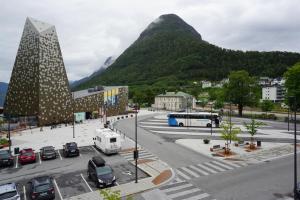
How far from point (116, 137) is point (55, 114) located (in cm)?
4100

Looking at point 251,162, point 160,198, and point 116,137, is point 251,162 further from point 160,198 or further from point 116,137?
point 116,137

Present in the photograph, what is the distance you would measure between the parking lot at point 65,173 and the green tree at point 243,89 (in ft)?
181

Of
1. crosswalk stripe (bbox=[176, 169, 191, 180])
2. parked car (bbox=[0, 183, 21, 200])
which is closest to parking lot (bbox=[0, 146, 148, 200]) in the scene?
parked car (bbox=[0, 183, 21, 200])

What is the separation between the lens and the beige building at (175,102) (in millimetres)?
128125

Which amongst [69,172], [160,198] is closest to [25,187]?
[69,172]

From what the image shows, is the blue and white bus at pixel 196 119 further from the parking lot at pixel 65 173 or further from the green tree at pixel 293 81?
the parking lot at pixel 65 173

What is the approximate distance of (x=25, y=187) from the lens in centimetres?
2431

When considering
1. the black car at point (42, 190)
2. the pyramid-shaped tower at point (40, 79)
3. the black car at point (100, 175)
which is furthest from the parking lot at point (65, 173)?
the pyramid-shaped tower at point (40, 79)

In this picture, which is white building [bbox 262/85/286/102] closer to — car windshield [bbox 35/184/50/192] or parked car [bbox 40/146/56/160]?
parked car [bbox 40/146/56/160]

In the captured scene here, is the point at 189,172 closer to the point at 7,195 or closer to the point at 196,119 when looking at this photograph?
the point at 7,195

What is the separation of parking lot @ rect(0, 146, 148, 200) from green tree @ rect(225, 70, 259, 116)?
5521 centimetres

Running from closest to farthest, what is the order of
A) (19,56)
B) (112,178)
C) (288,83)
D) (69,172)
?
(112,178) < (69,172) < (288,83) < (19,56)

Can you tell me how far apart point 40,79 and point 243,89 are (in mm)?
56901

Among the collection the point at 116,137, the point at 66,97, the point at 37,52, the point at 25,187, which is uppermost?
the point at 37,52
